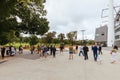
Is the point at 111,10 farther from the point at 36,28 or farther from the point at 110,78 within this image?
the point at 110,78

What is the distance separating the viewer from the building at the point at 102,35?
466 ft

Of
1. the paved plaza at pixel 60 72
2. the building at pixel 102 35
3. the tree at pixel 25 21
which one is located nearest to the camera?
the paved plaza at pixel 60 72

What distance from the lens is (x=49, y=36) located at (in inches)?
4628

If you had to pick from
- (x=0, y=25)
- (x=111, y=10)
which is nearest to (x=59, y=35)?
(x=111, y=10)

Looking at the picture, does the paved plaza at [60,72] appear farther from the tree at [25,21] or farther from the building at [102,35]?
the building at [102,35]

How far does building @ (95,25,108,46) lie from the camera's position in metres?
142

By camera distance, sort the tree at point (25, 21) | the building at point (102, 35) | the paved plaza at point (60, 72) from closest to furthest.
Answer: the paved plaza at point (60, 72) → the tree at point (25, 21) → the building at point (102, 35)

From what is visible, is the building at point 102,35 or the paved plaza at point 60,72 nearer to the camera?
the paved plaza at point 60,72

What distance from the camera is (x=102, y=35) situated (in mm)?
146875

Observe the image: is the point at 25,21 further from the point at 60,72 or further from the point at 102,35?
the point at 102,35

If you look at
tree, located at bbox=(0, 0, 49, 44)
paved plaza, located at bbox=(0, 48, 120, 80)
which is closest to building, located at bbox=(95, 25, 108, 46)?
tree, located at bbox=(0, 0, 49, 44)

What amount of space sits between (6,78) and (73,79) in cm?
359

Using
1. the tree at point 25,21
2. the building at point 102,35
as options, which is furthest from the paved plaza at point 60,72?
the building at point 102,35

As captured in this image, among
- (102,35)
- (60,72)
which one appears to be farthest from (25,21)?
(102,35)
